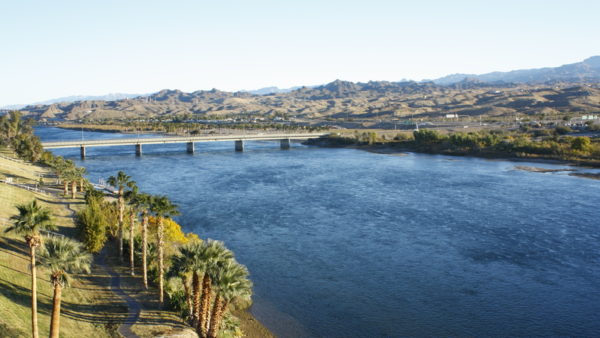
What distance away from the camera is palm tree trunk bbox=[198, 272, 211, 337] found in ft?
89.8

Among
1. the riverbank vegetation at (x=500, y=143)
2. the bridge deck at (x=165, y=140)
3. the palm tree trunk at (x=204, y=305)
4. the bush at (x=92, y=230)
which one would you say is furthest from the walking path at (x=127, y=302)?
the riverbank vegetation at (x=500, y=143)

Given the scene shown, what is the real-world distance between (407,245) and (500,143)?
8110 centimetres

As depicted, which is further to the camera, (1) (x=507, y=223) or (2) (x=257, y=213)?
(2) (x=257, y=213)

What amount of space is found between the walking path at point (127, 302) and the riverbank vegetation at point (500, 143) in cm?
9664

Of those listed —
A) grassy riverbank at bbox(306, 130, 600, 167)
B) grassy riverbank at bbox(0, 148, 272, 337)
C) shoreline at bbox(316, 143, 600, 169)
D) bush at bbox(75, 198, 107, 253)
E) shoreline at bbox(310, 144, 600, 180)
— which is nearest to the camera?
grassy riverbank at bbox(0, 148, 272, 337)

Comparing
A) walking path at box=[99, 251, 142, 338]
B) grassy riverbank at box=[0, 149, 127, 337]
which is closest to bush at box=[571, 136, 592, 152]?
walking path at box=[99, 251, 142, 338]

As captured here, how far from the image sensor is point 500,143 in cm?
11981

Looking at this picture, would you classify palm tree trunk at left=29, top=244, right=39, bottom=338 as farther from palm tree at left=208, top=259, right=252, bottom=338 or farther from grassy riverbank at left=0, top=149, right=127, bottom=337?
palm tree at left=208, top=259, right=252, bottom=338

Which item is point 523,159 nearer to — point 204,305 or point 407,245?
point 407,245

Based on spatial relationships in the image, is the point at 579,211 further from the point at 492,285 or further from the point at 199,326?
the point at 199,326

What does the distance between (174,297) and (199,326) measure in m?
4.08

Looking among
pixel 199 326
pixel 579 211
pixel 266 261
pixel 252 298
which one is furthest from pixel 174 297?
pixel 579 211

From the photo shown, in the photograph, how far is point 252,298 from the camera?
37.2m

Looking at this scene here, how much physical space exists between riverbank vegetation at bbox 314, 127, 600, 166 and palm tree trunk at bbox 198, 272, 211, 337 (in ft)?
314
